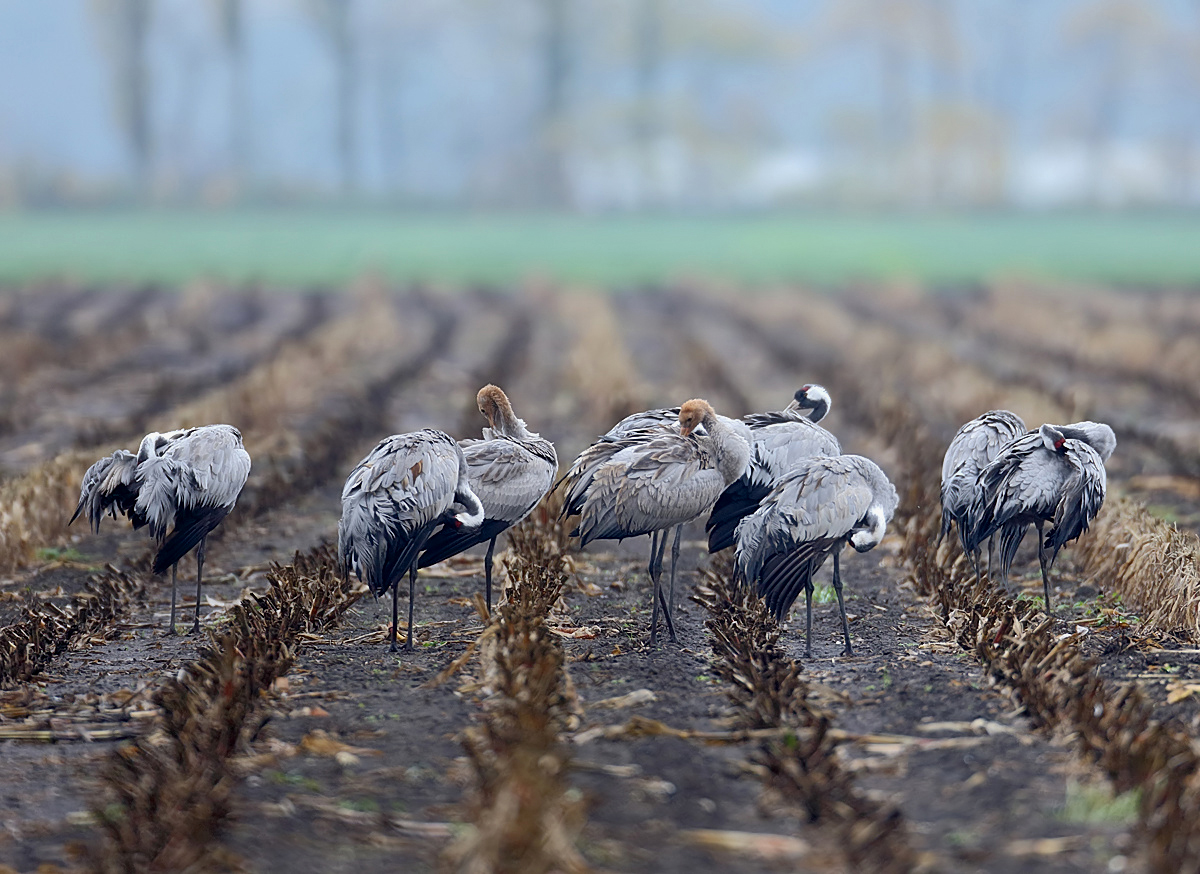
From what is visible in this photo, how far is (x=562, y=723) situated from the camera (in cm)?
594

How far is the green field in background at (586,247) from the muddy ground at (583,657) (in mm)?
18204

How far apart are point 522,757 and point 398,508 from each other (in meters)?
2.48

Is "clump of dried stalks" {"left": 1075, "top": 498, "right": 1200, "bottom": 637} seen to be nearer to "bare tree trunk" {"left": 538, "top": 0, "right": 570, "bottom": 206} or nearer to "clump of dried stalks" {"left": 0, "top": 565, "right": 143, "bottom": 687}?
"clump of dried stalks" {"left": 0, "top": 565, "right": 143, "bottom": 687}

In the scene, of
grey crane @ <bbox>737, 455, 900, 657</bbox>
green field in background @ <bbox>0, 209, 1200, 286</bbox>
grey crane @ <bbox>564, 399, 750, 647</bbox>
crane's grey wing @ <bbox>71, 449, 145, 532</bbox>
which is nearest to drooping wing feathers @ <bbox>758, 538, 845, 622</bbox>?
grey crane @ <bbox>737, 455, 900, 657</bbox>

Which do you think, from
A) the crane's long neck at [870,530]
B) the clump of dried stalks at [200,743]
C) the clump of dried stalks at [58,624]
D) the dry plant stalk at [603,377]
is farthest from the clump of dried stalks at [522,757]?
the dry plant stalk at [603,377]

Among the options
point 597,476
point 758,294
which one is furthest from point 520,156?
point 597,476

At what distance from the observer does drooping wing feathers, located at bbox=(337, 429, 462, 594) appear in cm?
698

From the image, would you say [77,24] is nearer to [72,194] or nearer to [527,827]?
[72,194]

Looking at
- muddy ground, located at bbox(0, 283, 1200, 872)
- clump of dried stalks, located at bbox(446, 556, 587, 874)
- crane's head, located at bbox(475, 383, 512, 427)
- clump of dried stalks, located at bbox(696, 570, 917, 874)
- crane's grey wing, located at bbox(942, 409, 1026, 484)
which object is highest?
crane's head, located at bbox(475, 383, 512, 427)

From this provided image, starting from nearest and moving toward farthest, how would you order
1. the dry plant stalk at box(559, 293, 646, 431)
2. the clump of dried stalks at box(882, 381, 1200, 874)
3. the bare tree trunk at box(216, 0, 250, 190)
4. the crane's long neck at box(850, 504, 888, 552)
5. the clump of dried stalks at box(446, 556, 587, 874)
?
the clump of dried stalks at box(446, 556, 587, 874)
the clump of dried stalks at box(882, 381, 1200, 874)
the crane's long neck at box(850, 504, 888, 552)
the dry plant stalk at box(559, 293, 646, 431)
the bare tree trunk at box(216, 0, 250, 190)

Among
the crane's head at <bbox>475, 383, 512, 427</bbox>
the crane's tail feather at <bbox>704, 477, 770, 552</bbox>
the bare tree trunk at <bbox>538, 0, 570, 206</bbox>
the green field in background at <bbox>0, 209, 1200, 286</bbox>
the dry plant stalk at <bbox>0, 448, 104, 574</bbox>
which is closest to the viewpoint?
the crane's tail feather at <bbox>704, 477, 770, 552</bbox>

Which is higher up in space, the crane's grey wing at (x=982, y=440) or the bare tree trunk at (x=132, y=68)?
the bare tree trunk at (x=132, y=68)

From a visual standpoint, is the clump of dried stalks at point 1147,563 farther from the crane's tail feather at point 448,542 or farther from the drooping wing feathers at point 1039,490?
the crane's tail feather at point 448,542

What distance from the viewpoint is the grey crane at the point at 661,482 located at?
7211mm
